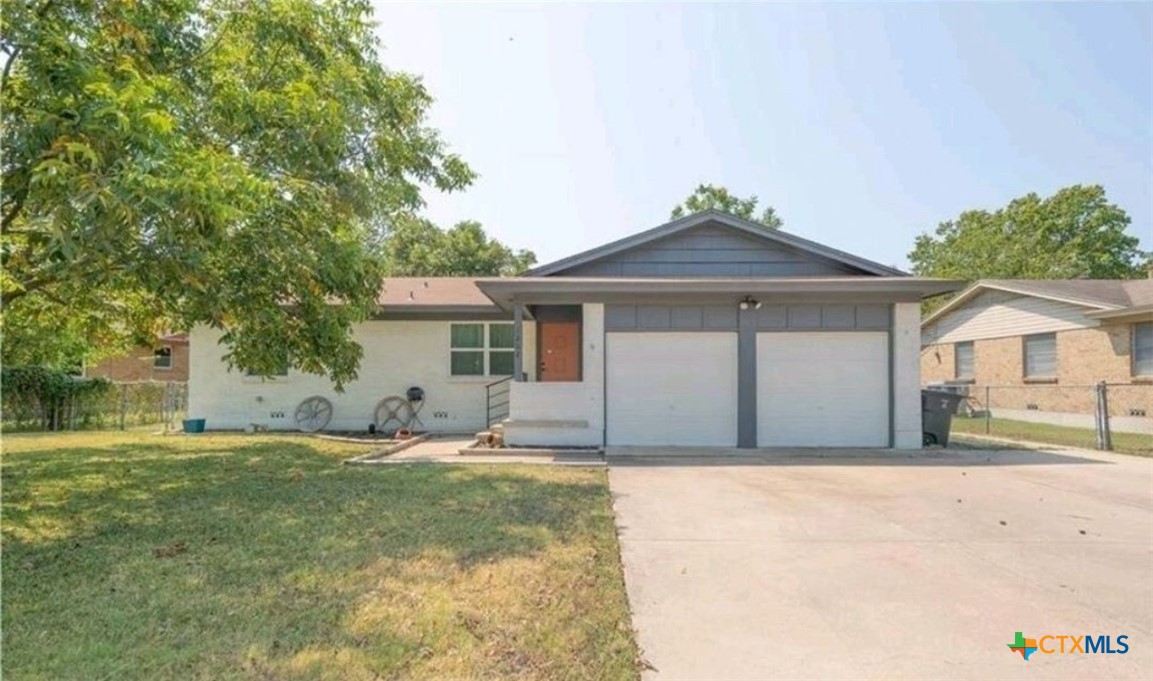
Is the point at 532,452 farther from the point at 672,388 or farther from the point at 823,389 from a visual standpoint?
the point at 823,389

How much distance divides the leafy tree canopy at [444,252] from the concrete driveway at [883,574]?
26.2 m

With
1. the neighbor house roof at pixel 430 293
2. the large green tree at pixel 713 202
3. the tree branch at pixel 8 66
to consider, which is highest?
the large green tree at pixel 713 202

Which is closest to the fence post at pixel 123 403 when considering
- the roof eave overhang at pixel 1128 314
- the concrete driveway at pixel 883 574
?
the concrete driveway at pixel 883 574

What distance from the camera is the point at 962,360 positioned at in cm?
2097

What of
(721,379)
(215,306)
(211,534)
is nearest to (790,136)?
(721,379)

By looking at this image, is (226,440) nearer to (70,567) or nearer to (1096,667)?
(70,567)

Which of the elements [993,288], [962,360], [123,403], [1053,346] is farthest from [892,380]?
[123,403]

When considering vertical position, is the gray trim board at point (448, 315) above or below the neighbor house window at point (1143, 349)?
above

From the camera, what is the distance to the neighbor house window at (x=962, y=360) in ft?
67.5

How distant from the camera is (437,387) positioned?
13.6 metres

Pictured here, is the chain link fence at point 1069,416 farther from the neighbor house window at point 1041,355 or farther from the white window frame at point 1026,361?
the neighbor house window at point 1041,355

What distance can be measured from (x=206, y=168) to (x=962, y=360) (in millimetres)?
23662

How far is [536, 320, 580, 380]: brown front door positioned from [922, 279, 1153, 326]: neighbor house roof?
13.6 m

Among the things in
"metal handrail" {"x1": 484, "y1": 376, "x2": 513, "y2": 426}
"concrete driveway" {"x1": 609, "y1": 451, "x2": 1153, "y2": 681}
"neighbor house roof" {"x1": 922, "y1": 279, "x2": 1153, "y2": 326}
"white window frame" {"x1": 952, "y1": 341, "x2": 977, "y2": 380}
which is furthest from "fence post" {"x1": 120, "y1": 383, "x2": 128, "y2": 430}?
"white window frame" {"x1": 952, "y1": 341, "x2": 977, "y2": 380}
